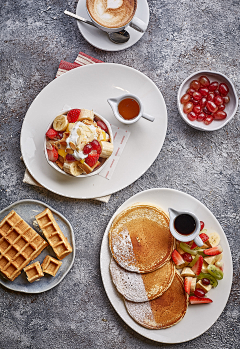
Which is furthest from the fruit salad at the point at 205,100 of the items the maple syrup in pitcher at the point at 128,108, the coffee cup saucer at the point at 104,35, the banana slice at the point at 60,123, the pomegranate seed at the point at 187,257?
A: the pomegranate seed at the point at 187,257

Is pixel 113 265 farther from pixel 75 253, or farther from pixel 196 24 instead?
pixel 196 24

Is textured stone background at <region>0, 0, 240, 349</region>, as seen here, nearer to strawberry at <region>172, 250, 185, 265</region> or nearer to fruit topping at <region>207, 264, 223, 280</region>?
fruit topping at <region>207, 264, 223, 280</region>

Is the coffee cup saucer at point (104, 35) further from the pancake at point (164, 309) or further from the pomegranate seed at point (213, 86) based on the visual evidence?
the pancake at point (164, 309)

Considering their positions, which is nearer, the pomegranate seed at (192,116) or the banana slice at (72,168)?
the banana slice at (72,168)

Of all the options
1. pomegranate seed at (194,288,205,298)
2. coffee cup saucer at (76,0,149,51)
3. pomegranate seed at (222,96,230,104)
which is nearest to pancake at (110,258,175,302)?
pomegranate seed at (194,288,205,298)

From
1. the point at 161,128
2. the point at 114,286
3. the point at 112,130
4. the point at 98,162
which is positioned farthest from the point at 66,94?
the point at 114,286

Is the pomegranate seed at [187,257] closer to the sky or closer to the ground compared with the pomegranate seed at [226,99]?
closer to the ground

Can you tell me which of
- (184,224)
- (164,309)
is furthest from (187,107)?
(164,309)

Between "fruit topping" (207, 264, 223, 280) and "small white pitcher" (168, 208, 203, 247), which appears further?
"fruit topping" (207, 264, 223, 280)
